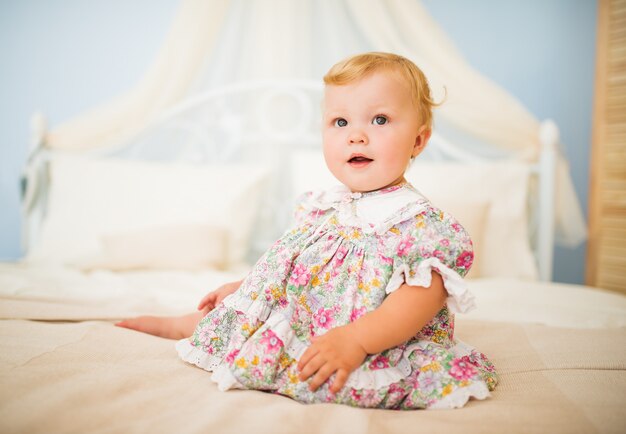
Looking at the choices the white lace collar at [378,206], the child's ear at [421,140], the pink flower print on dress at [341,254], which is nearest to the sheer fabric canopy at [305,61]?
the child's ear at [421,140]

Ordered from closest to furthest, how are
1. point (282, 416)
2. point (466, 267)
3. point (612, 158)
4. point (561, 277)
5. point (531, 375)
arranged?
point (282, 416) → point (466, 267) → point (531, 375) → point (612, 158) → point (561, 277)

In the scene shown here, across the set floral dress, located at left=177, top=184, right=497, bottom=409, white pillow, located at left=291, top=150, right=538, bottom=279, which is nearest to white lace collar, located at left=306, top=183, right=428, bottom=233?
floral dress, located at left=177, top=184, right=497, bottom=409

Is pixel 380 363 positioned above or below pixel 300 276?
below

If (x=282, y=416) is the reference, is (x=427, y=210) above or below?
above

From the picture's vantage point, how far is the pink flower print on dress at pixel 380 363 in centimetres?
93

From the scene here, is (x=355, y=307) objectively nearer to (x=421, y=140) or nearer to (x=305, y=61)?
(x=421, y=140)

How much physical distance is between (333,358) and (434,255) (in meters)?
0.25

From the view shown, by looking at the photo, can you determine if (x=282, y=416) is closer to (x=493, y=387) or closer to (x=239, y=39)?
(x=493, y=387)

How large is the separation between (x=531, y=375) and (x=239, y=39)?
7.12 feet

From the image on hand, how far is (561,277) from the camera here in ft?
9.57

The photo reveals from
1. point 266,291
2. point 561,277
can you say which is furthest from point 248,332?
point 561,277

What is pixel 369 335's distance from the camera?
890 mm

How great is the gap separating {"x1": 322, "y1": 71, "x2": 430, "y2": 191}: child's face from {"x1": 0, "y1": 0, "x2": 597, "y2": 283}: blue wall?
200 centimetres

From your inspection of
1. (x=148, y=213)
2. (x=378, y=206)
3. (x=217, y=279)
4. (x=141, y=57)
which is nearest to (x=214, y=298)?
(x=378, y=206)
